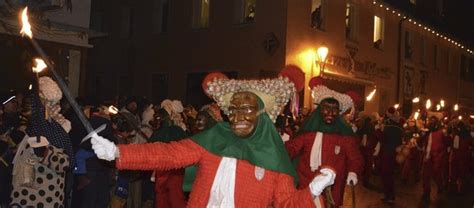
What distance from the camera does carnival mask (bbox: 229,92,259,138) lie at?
4.75 metres

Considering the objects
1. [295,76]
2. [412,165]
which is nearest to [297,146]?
[295,76]

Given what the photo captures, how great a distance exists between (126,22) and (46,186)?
1786 centimetres

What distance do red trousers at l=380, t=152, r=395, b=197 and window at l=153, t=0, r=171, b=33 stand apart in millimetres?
10726

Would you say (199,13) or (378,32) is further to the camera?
(378,32)

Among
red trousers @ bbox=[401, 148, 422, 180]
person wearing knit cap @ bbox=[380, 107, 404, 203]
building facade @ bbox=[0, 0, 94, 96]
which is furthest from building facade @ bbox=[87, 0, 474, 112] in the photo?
building facade @ bbox=[0, 0, 94, 96]

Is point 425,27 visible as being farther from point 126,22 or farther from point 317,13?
point 126,22

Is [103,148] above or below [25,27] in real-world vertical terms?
below

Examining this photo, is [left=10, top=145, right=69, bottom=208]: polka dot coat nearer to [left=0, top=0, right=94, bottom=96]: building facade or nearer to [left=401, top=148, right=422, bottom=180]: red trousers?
[left=0, top=0, right=94, bottom=96]: building facade

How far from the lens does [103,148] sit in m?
3.96

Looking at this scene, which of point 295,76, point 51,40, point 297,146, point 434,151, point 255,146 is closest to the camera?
point 255,146

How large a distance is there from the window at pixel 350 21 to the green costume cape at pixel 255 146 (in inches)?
679

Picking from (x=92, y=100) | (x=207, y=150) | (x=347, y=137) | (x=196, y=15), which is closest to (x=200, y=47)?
(x=196, y=15)

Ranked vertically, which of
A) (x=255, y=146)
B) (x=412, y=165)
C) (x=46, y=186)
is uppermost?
(x=255, y=146)

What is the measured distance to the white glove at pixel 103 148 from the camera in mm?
3922
